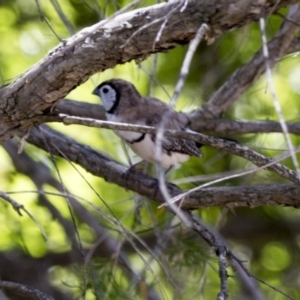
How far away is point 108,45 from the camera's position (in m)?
1.48

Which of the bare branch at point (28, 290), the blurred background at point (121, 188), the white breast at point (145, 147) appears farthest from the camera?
the white breast at point (145, 147)

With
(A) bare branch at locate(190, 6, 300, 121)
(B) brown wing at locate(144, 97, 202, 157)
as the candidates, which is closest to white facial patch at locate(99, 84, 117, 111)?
(B) brown wing at locate(144, 97, 202, 157)

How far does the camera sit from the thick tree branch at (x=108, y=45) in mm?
1291

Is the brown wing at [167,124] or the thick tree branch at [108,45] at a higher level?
the brown wing at [167,124]

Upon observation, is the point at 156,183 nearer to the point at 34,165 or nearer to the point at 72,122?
the point at 34,165

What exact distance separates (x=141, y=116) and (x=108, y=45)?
1844 mm

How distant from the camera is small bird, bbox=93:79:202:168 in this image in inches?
124

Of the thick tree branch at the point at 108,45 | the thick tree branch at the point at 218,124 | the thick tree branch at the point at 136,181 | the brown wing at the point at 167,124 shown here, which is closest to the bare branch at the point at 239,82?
the thick tree branch at the point at 218,124

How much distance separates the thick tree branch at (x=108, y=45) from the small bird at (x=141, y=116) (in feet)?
4.61

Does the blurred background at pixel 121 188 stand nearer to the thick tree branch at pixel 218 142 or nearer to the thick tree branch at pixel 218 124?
the thick tree branch at pixel 218 124

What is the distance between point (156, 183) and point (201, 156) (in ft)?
2.28

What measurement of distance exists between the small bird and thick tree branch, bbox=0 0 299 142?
1.41m

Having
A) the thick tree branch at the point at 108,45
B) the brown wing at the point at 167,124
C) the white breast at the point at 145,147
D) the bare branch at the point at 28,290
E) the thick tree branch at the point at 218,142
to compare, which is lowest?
the bare branch at the point at 28,290

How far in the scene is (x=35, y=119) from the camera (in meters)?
1.68
